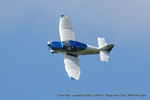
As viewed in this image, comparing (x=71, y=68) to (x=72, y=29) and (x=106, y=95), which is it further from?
(x=106, y=95)

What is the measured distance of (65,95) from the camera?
34.8m

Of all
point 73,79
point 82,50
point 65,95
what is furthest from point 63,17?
point 65,95

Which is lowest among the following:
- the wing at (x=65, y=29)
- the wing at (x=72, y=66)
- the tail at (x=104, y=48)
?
the wing at (x=72, y=66)

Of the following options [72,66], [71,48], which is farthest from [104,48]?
[72,66]

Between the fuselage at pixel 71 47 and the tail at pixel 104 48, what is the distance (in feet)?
4.14

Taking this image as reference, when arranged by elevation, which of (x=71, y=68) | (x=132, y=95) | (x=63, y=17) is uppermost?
(x=63, y=17)

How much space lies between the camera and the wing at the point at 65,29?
155 ft

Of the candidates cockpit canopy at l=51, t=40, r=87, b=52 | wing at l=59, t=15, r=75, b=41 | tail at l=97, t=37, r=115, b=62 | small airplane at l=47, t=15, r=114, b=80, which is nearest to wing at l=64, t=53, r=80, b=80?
small airplane at l=47, t=15, r=114, b=80

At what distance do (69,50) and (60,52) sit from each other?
3.53ft

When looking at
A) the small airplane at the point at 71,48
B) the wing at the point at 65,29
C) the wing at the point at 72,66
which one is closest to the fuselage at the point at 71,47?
the small airplane at the point at 71,48

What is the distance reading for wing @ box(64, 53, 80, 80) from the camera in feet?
141

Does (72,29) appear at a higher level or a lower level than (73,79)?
higher

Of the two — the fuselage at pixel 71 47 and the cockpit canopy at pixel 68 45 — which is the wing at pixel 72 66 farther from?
the cockpit canopy at pixel 68 45

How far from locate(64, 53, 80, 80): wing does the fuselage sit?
0.70m
